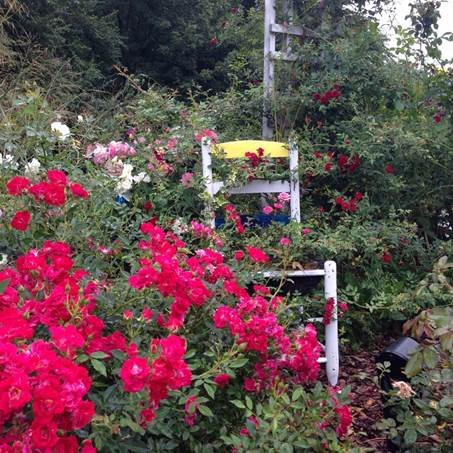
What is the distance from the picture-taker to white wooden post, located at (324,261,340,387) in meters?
2.53

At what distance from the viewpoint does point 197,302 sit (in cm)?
140

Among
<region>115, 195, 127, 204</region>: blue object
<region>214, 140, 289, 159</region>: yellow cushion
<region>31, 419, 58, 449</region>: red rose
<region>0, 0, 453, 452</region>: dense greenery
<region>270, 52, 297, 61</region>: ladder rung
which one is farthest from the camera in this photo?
<region>270, 52, 297, 61</region>: ladder rung

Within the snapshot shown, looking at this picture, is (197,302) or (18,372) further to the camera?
(197,302)

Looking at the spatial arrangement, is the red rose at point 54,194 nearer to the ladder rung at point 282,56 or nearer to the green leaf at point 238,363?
the green leaf at point 238,363

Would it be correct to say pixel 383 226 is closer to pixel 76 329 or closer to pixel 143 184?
pixel 143 184

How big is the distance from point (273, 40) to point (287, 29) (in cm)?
11

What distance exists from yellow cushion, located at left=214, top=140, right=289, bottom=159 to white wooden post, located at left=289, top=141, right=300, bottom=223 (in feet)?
0.18

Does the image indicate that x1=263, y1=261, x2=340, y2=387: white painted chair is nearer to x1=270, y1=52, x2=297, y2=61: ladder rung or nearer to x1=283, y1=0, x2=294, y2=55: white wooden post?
x1=270, y1=52, x2=297, y2=61: ladder rung

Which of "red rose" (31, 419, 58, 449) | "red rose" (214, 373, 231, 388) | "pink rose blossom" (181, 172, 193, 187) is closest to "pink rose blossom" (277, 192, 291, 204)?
"pink rose blossom" (181, 172, 193, 187)

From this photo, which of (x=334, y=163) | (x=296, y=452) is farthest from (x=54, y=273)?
(x=334, y=163)

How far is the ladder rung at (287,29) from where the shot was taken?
387cm

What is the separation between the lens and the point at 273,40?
3883mm

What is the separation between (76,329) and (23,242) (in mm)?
702

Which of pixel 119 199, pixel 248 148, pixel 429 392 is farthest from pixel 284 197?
pixel 429 392
